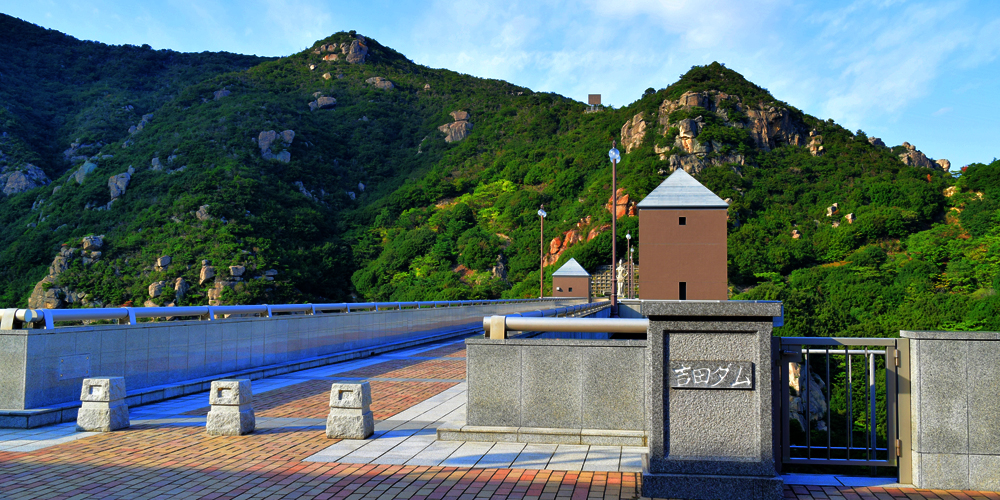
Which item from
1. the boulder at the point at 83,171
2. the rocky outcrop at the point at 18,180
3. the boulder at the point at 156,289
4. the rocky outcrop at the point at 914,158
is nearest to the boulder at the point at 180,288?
the boulder at the point at 156,289

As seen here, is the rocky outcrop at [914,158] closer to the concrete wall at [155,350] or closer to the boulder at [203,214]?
the boulder at [203,214]

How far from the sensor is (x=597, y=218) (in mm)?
81500

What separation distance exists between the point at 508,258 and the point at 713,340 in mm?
80600

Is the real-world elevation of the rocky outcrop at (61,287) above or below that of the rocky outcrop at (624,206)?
below

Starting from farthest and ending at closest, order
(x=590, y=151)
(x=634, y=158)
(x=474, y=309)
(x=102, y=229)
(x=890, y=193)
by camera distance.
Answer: (x=590, y=151), (x=634, y=158), (x=890, y=193), (x=102, y=229), (x=474, y=309)

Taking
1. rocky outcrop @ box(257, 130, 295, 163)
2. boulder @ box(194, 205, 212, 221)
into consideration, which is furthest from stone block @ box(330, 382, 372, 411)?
rocky outcrop @ box(257, 130, 295, 163)

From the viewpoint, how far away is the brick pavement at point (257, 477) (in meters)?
4.83

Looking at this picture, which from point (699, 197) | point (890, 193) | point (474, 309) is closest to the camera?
point (474, 309)

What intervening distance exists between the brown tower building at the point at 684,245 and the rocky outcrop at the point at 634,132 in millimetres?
60517

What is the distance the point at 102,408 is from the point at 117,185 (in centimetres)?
8034

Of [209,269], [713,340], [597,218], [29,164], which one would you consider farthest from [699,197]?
[29,164]

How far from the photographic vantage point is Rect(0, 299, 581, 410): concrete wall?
7887mm

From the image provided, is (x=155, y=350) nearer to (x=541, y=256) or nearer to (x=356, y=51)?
(x=541, y=256)

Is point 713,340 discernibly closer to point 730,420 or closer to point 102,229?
point 730,420
